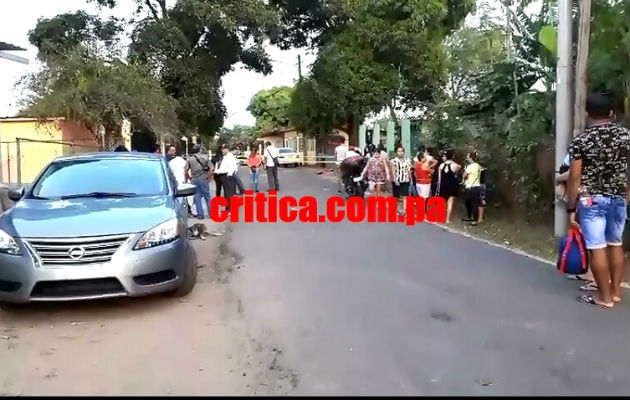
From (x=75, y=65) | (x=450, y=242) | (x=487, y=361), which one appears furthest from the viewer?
(x=75, y=65)

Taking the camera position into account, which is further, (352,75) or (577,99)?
(352,75)

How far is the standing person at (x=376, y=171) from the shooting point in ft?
54.6

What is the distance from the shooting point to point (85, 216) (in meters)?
6.23

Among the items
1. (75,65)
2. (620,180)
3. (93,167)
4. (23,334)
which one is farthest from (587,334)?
(75,65)

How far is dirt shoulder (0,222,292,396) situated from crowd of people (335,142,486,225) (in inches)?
273

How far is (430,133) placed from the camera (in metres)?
16.4

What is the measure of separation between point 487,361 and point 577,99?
5.67m

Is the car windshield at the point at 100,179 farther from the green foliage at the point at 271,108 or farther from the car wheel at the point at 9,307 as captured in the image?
the green foliage at the point at 271,108

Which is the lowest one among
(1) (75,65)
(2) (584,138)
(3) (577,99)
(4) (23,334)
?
(4) (23,334)

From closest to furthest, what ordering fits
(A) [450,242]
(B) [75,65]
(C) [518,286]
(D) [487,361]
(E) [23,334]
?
(D) [487,361] < (E) [23,334] < (C) [518,286] < (A) [450,242] < (B) [75,65]

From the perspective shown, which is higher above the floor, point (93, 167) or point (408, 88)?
point (408, 88)

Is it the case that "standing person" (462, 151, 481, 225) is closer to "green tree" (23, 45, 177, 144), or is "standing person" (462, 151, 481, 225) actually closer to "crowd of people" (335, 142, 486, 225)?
"crowd of people" (335, 142, 486, 225)

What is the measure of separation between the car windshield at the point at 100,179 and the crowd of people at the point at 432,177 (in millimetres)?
6706

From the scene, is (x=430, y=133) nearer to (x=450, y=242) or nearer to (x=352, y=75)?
(x=450, y=242)
